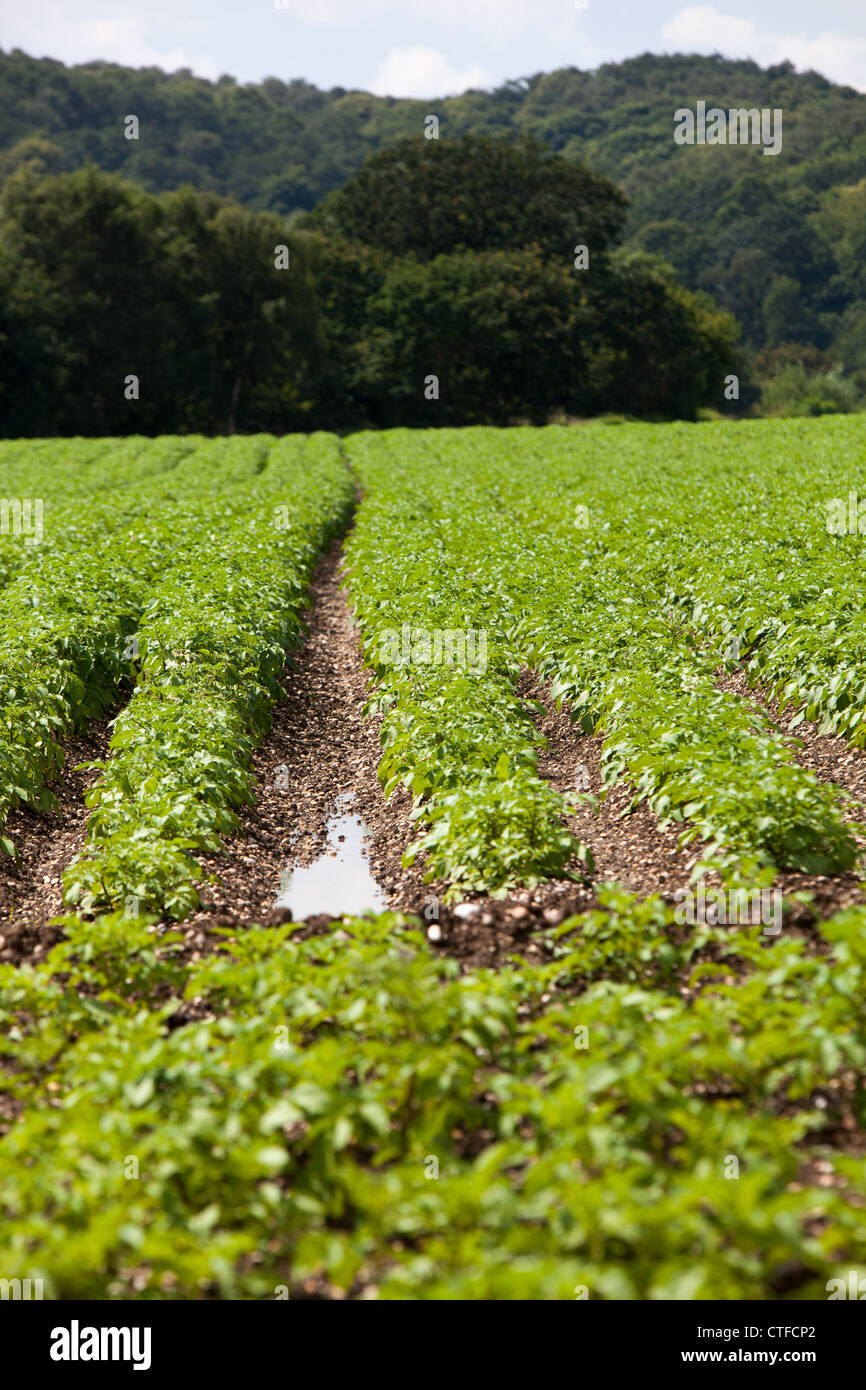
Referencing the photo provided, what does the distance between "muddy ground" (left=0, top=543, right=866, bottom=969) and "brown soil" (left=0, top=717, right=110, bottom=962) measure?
13 mm

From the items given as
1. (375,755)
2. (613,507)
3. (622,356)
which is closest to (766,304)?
(622,356)

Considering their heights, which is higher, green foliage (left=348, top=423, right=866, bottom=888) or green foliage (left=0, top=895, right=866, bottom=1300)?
green foliage (left=348, top=423, right=866, bottom=888)

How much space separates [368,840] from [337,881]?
736 millimetres

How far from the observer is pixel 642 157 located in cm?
14000

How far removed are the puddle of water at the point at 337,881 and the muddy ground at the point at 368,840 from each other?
94mm

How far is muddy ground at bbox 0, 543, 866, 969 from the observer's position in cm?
611

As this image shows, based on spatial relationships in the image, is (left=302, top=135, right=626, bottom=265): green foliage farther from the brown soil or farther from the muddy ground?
the brown soil

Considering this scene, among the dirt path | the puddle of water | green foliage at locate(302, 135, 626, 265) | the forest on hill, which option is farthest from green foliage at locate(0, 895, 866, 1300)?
the forest on hill

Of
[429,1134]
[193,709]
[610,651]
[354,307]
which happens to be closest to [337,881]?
[193,709]

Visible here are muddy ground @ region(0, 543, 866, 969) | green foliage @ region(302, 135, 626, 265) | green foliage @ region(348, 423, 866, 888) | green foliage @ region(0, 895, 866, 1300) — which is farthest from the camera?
green foliage @ region(302, 135, 626, 265)

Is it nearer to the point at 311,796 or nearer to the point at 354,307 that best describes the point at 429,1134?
the point at 311,796

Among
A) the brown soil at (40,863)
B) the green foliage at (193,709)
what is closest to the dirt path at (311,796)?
the green foliage at (193,709)

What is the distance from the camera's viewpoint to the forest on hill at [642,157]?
367 feet

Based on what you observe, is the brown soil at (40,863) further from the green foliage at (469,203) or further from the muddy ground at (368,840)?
the green foliage at (469,203)
